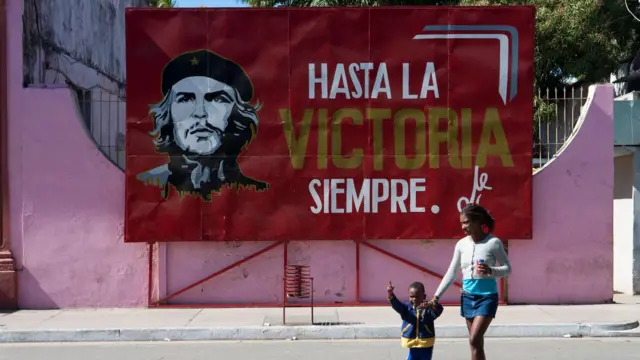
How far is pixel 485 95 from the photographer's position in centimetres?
1141

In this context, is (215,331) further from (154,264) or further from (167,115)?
(167,115)

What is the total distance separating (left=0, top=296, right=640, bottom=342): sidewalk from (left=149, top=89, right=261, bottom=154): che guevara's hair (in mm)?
2677

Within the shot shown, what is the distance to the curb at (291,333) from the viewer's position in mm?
9586

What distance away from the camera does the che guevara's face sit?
11.4 metres

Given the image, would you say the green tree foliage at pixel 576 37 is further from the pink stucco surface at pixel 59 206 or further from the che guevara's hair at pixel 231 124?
the pink stucco surface at pixel 59 206

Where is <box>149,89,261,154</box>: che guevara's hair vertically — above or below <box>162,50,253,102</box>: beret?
below

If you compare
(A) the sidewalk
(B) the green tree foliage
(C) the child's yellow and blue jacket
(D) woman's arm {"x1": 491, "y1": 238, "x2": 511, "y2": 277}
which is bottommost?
(A) the sidewalk

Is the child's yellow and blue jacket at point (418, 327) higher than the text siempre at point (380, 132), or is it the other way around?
the text siempre at point (380, 132)

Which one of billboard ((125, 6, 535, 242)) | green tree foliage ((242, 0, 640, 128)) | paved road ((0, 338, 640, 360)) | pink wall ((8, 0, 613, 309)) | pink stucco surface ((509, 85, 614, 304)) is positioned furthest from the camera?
green tree foliage ((242, 0, 640, 128))

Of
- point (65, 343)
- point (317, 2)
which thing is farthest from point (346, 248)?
point (317, 2)

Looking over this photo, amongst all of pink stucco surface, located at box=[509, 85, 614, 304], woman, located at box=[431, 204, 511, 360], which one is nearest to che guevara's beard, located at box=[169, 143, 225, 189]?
pink stucco surface, located at box=[509, 85, 614, 304]

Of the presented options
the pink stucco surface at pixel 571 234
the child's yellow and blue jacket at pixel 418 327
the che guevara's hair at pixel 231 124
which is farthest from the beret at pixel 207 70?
the child's yellow and blue jacket at pixel 418 327

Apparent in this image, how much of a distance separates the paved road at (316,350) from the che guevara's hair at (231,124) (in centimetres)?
340
